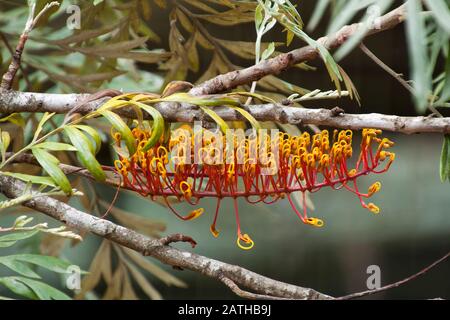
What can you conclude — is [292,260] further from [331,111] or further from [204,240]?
[331,111]

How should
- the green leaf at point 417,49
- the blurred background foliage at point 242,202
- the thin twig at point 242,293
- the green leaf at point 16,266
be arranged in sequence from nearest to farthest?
the green leaf at point 417,49 → the thin twig at point 242,293 → the green leaf at point 16,266 → the blurred background foliage at point 242,202

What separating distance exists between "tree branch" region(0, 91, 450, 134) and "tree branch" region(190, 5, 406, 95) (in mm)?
31

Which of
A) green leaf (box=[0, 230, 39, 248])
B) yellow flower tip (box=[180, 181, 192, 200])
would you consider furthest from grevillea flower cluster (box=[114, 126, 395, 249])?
green leaf (box=[0, 230, 39, 248])

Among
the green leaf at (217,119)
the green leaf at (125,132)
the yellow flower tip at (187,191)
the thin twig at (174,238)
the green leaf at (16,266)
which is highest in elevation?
the green leaf at (217,119)

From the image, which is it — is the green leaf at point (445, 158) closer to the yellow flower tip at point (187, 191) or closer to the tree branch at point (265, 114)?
the tree branch at point (265, 114)

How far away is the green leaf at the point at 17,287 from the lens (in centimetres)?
58

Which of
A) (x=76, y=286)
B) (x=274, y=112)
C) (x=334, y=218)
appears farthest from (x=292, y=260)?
(x=274, y=112)

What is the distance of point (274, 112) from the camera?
57 cm

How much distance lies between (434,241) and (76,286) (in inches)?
27.9

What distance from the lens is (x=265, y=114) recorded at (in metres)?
0.57

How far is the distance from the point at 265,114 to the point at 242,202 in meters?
0.67

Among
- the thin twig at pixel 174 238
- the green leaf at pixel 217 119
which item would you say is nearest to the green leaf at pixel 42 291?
the thin twig at pixel 174 238

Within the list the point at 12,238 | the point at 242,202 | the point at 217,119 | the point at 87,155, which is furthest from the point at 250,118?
the point at 242,202

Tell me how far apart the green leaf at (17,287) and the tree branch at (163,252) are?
0.06m
